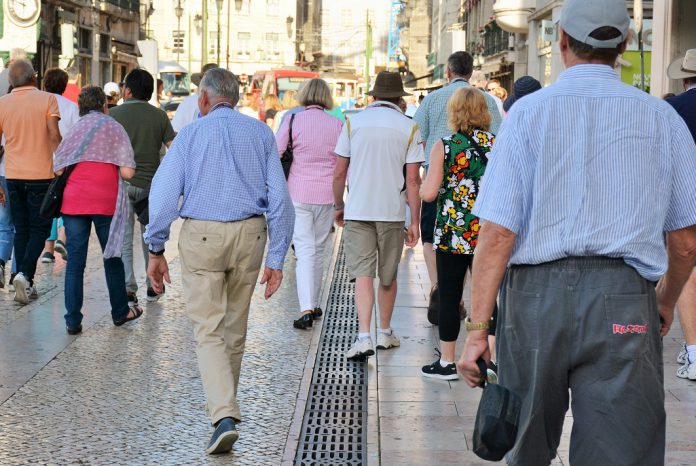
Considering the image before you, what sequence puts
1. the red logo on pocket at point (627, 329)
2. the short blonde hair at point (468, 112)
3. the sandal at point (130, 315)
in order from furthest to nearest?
the sandal at point (130, 315)
the short blonde hair at point (468, 112)
the red logo on pocket at point (627, 329)

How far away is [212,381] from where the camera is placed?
18.5 feet

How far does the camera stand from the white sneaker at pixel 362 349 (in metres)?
7.71

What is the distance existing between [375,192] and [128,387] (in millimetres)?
2029

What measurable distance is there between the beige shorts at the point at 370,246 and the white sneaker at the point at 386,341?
482mm

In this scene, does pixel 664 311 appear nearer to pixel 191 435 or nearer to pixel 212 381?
pixel 212 381

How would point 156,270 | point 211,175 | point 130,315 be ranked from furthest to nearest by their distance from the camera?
point 130,315
point 156,270
point 211,175

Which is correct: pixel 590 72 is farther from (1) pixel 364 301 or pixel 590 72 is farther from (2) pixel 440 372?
(1) pixel 364 301

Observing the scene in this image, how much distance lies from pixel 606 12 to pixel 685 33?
41.4 feet

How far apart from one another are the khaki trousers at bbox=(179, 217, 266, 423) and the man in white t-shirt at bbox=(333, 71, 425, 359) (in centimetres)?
210

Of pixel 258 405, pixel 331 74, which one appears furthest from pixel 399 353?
pixel 331 74

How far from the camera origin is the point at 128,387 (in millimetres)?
6902

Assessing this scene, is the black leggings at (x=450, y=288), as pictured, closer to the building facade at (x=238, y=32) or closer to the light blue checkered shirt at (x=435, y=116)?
the light blue checkered shirt at (x=435, y=116)

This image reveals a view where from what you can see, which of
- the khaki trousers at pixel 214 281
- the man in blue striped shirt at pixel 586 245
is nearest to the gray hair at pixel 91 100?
the khaki trousers at pixel 214 281

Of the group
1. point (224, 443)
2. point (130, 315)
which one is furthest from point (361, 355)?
point (224, 443)
